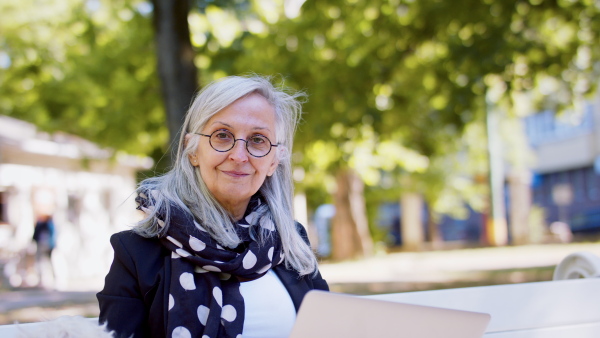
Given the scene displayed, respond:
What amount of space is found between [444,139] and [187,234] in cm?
1324

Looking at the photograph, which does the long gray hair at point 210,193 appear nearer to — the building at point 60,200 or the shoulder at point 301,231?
the shoulder at point 301,231

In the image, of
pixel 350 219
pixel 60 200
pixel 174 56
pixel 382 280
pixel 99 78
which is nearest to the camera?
pixel 174 56

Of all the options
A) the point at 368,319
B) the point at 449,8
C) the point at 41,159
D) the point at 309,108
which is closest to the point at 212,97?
the point at 368,319

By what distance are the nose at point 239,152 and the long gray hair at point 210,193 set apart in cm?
12

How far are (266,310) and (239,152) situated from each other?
0.49 m

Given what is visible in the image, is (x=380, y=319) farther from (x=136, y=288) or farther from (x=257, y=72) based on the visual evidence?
(x=257, y=72)

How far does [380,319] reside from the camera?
57.1 inches

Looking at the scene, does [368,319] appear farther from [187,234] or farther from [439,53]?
[439,53]

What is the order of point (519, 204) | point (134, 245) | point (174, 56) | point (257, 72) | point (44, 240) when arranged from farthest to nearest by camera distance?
point (519, 204) < point (44, 240) < point (257, 72) < point (174, 56) < point (134, 245)

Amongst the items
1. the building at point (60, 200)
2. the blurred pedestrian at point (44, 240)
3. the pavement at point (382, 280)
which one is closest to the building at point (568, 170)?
the pavement at point (382, 280)

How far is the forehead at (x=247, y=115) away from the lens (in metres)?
2.00

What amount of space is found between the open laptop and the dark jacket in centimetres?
54

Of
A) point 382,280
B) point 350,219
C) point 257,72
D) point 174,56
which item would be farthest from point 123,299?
point 350,219

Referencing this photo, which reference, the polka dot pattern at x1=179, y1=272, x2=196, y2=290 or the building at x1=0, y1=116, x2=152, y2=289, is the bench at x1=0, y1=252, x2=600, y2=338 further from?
the building at x1=0, y1=116, x2=152, y2=289
